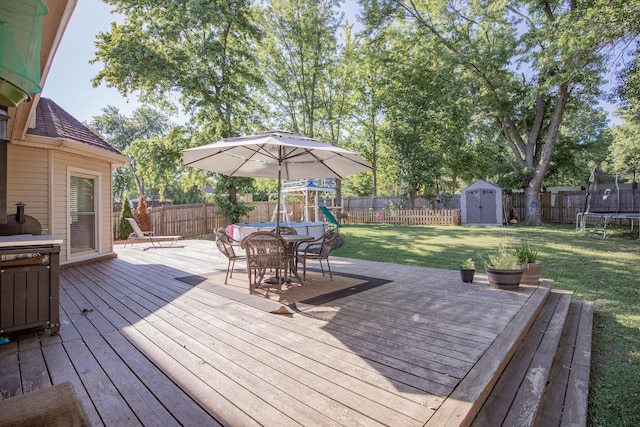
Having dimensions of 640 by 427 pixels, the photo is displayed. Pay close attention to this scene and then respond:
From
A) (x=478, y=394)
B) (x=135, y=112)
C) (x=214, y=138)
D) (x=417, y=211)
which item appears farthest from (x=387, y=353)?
(x=135, y=112)

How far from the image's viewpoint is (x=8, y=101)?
820 millimetres

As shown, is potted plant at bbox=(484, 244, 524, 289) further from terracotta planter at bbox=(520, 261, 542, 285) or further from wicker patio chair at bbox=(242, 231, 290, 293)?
wicker patio chair at bbox=(242, 231, 290, 293)

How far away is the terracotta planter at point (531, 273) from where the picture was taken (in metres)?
4.34

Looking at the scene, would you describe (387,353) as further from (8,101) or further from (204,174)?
(204,174)

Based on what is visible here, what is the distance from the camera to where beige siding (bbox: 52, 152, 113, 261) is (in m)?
6.24

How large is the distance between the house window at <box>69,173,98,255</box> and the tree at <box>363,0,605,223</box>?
15.3 m

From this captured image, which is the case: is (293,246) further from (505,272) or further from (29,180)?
(29,180)

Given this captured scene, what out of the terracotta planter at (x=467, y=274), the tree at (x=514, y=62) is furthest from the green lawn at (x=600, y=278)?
the tree at (x=514, y=62)

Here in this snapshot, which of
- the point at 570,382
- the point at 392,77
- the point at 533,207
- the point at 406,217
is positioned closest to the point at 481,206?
the point at 533,207

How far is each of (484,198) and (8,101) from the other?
18521 mm

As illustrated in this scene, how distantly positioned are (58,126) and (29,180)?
1.24 metres

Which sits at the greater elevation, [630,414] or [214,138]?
[214,138]

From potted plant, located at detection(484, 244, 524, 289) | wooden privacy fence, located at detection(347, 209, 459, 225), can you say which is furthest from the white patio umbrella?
wooden privacy fence, located at detection(347, 209, 459, 225)

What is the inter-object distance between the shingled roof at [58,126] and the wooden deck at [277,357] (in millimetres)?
3575
